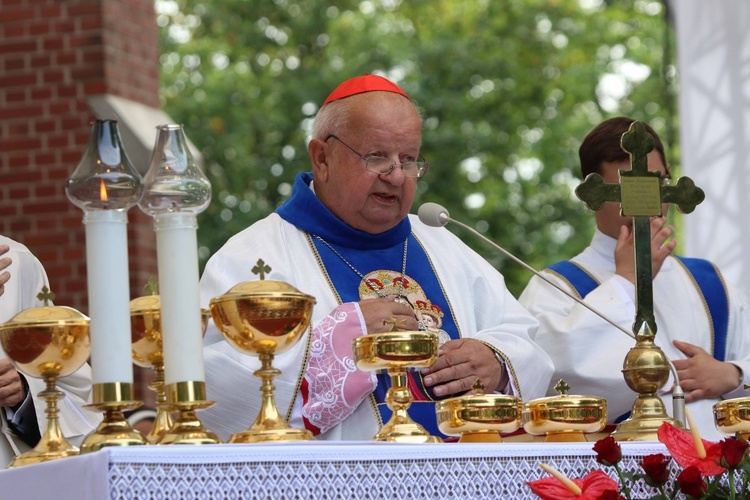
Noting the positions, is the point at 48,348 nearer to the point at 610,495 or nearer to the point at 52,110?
the point at 610,495

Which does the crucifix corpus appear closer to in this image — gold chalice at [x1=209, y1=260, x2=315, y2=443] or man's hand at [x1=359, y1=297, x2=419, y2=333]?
man's hand at [x1=359, y1=297, x2=419, y2=333]

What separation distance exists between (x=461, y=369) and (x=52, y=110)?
4.49 metres

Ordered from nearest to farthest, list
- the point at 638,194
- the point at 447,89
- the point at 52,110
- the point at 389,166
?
the point at 638,194 → the point at 389,166 → the point at 52,110 → the point at 447,89

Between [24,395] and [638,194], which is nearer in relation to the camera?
[638,194]

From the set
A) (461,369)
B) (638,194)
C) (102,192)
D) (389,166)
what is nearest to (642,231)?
(638,194)

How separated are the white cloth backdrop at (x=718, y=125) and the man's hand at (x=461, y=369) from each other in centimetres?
381

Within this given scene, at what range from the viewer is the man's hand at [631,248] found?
15.0 feet

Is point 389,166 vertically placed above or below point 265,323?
above

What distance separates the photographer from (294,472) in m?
2.56

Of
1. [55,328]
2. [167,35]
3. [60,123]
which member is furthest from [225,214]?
[55,328]

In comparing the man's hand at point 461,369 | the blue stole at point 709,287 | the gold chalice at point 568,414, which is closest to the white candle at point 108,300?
the gold chalice at point 568,414

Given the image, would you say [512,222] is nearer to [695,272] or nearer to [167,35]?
[167,35]

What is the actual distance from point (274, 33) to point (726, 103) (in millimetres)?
9584

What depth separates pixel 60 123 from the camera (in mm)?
7703
